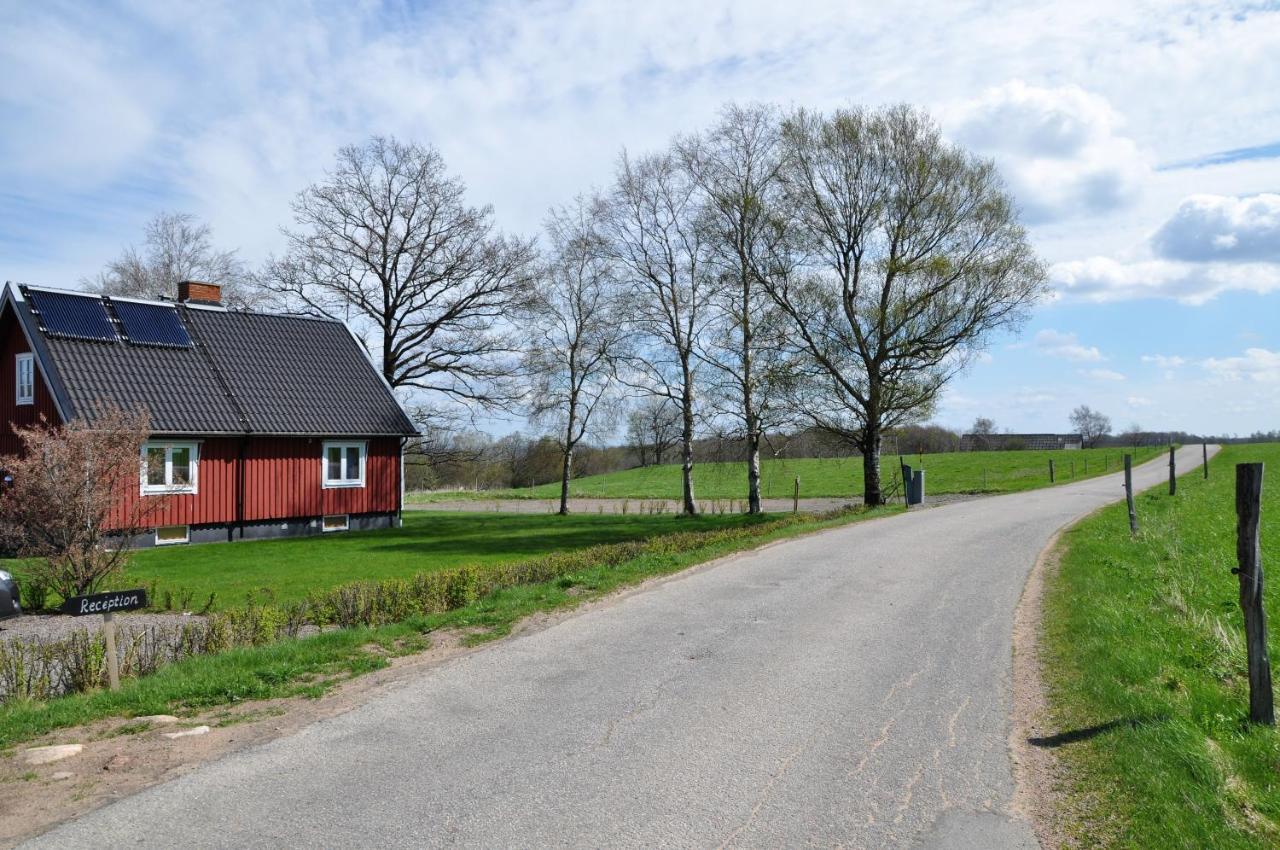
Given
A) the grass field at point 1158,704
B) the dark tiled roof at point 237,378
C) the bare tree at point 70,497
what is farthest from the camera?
the dark tiled roof at point 237,378

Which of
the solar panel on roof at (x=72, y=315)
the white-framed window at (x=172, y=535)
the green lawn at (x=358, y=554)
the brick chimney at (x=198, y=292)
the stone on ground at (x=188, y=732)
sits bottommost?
the green lawn at (x=358, y=554)

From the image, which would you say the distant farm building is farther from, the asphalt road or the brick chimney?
the asphalt road

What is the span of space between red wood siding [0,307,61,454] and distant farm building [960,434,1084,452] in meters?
85.3

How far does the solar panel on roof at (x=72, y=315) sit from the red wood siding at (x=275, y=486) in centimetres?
364

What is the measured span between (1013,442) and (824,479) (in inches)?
1841

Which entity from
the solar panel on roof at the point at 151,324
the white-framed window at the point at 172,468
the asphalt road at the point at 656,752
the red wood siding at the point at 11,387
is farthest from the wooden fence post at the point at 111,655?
the solar panel on roof at the point at 151,324

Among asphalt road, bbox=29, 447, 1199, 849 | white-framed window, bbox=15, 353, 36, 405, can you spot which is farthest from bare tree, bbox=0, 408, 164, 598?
white-framed window, bbox=15, 353, 36, 405

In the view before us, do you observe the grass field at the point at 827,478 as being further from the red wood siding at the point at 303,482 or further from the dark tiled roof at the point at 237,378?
the dark tiled roof at the point at 237,378

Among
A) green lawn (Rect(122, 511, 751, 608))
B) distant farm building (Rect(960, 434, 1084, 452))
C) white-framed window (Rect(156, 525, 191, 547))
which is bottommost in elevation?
green lawn (Rect(122, 511, 751, 608))

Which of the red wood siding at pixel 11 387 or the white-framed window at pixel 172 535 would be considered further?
the red wood siding at pixel 11 387

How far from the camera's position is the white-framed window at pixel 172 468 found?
22.8m

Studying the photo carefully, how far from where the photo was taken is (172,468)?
23.3m

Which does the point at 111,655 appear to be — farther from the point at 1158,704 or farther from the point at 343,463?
the point at 343,463

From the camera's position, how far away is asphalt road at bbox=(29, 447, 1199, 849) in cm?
493
